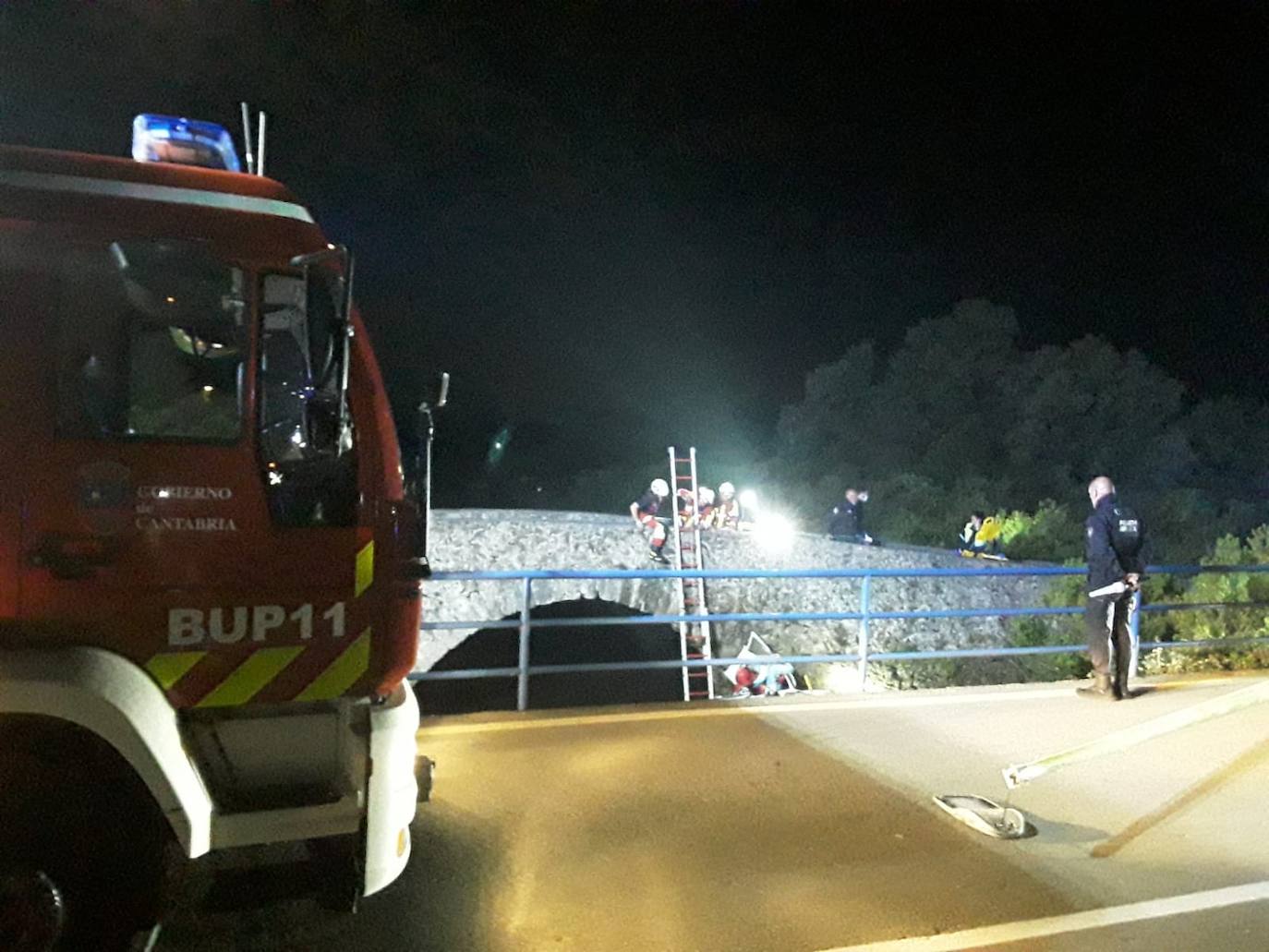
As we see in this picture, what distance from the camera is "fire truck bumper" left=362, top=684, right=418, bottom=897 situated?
11.0ft

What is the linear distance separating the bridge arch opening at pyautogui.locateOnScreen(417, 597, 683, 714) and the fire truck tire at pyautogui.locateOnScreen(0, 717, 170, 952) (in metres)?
15.8

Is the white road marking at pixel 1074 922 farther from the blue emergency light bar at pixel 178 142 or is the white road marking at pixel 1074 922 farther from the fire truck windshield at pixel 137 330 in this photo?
the blue emergency light bar at pixel 178 142

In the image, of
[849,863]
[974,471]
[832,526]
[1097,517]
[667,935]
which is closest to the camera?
[667,935]

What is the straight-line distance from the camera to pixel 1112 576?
24.0ft

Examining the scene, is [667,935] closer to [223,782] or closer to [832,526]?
[223,782]

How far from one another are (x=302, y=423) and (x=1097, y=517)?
6.18 m

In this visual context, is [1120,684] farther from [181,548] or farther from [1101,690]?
[181,548]

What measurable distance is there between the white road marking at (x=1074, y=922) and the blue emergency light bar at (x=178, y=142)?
371 centimetres

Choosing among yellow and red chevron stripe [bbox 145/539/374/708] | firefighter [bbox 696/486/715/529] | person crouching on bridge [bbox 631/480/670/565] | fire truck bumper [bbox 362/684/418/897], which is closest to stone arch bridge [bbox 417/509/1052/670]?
person crouching on bridge [bbox 631/480/670/565]

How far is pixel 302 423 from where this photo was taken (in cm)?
325

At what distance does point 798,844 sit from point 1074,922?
1202 millimetres

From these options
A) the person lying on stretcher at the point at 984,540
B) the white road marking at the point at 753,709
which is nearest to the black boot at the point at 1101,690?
the white road marking at the point at 753,709

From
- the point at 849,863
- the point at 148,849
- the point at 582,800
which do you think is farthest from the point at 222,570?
the point at 849,863

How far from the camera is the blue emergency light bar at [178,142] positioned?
144 inches
